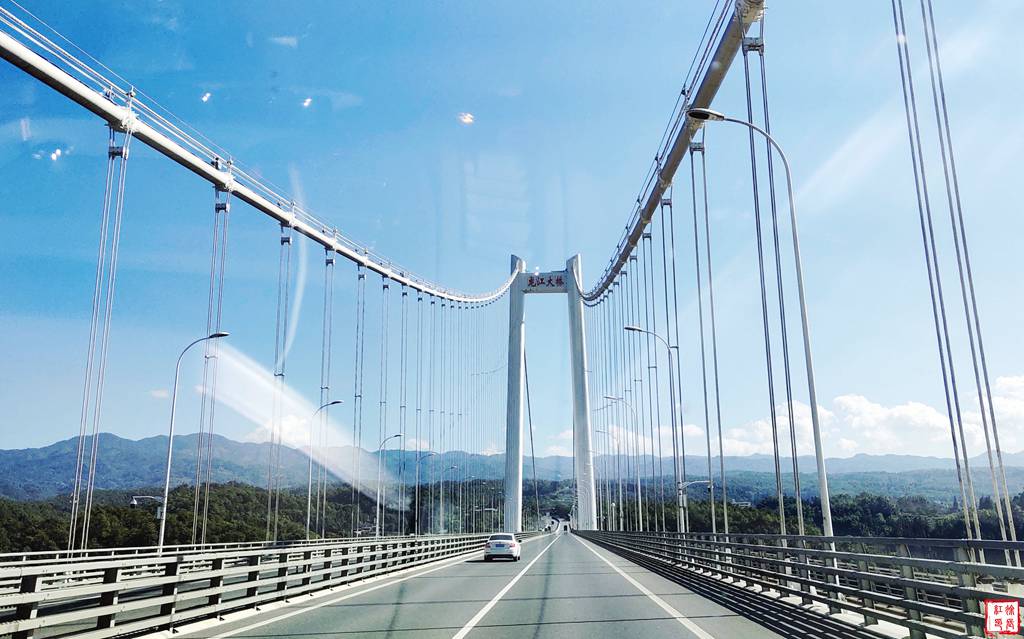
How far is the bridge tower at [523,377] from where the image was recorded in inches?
2800

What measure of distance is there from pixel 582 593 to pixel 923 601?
869 cm

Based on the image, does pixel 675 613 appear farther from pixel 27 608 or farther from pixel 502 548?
pixel 502 548

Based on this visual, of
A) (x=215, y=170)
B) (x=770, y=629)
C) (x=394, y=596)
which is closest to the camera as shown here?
(x=770, y=629)

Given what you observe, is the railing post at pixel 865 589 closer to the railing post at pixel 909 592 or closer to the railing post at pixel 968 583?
the railing post at pixel 909 592

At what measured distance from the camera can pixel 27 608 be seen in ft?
25.7

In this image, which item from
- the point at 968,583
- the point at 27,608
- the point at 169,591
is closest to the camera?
the point at 968,583

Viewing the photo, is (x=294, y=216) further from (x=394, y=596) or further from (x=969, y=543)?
(x=969, y=543)

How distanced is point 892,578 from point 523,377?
67.5 meters

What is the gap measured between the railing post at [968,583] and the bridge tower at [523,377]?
205 ft

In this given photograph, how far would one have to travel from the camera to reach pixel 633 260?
172ft

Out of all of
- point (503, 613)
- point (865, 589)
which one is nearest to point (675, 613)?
point (503, 613)

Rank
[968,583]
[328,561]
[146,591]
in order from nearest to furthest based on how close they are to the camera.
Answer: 1. [968,583]
2. [328,561]
3. [146,591]

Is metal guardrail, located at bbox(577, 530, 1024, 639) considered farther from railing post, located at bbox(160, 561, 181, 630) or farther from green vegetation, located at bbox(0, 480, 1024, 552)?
green vegetation, located at bbox(0, 480, 1024, 552)

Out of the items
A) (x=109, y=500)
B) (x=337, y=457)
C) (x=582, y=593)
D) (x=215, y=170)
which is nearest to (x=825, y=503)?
(x=582, y=593)
